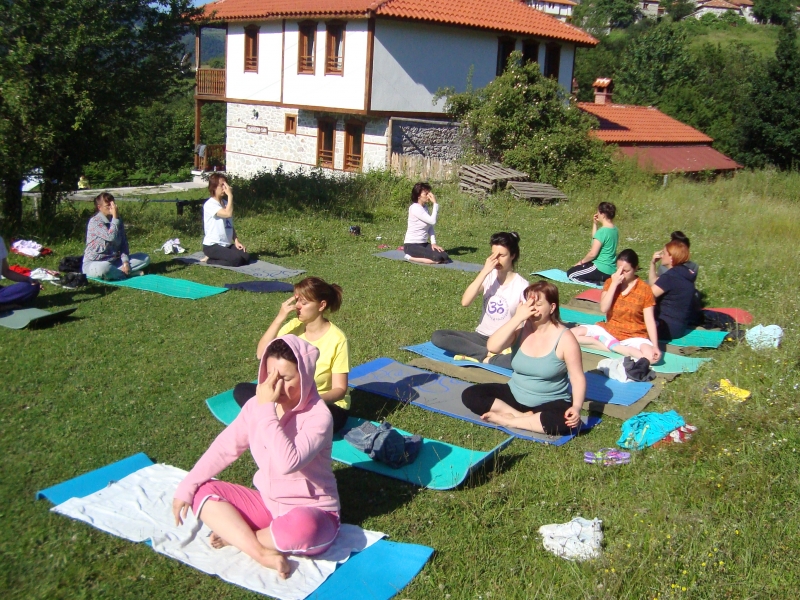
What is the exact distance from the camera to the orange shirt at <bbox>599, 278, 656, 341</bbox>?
25.0ft

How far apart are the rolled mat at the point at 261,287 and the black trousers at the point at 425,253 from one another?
2.73 metres

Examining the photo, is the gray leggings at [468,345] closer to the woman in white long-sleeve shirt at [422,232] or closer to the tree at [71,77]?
the woman in white long-sleeve shirt at [422,232]

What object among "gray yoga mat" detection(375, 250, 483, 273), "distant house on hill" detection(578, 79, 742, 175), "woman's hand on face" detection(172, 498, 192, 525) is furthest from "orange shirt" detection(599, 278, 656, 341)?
"distant house on hill" detection(578, 79, 742, 175)

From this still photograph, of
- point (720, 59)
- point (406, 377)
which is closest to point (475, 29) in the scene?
point (406, 377)

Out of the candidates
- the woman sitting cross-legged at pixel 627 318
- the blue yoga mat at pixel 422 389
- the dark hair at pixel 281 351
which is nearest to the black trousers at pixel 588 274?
the woman sitting cross-legged at pixel 627 318

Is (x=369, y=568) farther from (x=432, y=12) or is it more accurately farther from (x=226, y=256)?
(x=432, y=12)

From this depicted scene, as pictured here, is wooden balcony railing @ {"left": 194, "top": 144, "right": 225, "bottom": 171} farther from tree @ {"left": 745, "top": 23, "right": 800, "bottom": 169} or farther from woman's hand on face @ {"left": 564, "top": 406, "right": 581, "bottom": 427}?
woman's hand on face @ {"left": 564, "top": 406, "right": 581, "bottom": 427}

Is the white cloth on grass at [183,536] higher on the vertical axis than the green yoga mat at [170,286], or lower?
lower

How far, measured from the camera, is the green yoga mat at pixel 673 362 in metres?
7.32

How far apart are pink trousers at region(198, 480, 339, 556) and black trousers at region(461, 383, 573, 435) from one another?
2.15 m

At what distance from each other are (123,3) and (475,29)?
15.6m

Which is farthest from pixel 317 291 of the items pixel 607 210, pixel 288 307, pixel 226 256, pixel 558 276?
pixel 558 276

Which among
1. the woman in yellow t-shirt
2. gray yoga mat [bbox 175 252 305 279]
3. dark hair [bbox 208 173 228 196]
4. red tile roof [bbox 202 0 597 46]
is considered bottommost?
gray yoga mat [bbox 175 252 305 279]

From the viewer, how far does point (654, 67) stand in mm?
51562
